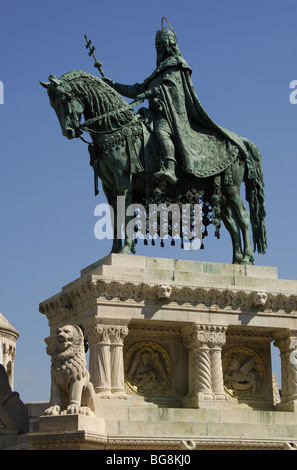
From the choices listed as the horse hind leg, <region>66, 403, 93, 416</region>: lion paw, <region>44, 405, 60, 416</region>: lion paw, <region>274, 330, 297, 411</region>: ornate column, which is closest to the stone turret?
the horse hind leg

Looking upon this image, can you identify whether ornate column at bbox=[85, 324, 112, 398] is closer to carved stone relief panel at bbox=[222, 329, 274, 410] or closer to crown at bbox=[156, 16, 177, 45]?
carved stone relief panel at bbox=[222, 329, 274, 410]

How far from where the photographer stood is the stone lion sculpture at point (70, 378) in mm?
22000

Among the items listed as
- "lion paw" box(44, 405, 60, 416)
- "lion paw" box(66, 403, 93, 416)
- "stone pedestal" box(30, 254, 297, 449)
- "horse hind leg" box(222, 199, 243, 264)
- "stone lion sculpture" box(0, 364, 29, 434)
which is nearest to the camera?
"lion paw" box(66, 403, 93, 416)

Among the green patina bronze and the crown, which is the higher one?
the crown

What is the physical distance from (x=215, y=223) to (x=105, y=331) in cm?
494

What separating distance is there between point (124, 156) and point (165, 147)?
3.82 feet

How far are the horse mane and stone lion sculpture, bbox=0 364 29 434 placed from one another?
25.4ft

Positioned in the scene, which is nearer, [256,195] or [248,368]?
[248,368]

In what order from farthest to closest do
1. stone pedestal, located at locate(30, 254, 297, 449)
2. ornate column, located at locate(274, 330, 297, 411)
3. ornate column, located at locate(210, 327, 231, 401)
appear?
ornate column, located at locate(274, 330, 297, 411), ornate column, located at locate(210, 327, 231, 401), stone pedestal, located at locate(30, 254, 297, 449)

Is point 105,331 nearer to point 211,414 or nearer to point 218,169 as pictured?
point 211,414

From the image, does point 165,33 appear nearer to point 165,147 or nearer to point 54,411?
point 165,147

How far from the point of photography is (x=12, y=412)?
24.9 m

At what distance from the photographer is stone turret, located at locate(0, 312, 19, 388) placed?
58.4 meters

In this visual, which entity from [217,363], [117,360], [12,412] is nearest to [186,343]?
[217,363]
